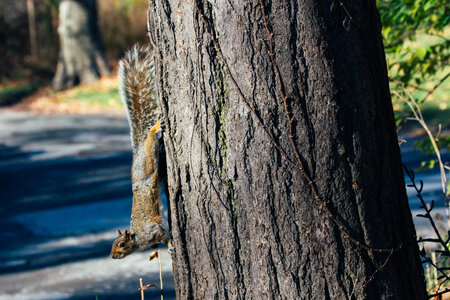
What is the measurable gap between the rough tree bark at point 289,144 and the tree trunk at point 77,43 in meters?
16.1

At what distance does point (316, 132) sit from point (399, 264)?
0.57 meters

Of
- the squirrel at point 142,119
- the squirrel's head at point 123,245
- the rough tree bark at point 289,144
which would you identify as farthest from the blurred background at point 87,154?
the squirrel at point 142,119

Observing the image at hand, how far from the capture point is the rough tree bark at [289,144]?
1.76 metres

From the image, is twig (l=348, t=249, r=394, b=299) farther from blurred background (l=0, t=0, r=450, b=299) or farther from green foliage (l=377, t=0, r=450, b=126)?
green foliage (l=377, t=0, r=450, b=126)

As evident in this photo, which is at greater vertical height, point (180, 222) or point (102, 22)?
Answer: point (102, 22)

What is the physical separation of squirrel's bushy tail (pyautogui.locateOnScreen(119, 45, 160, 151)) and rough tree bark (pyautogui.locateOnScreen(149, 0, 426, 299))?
71cm

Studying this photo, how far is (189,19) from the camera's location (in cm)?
184

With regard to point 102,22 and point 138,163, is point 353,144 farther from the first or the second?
point 102,22

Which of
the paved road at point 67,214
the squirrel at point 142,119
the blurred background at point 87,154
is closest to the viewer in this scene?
the squirrel at point 142,119

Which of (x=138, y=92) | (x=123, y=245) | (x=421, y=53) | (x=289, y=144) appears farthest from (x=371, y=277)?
(x=421, y=53)

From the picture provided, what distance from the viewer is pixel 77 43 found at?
56.8ft

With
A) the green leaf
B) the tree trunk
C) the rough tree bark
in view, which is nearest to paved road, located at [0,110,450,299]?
the green leaf

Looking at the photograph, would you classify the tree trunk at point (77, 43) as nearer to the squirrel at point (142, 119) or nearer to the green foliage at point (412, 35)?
the green foliage at point (412, 35)

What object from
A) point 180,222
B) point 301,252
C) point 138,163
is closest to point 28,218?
point 138,163
